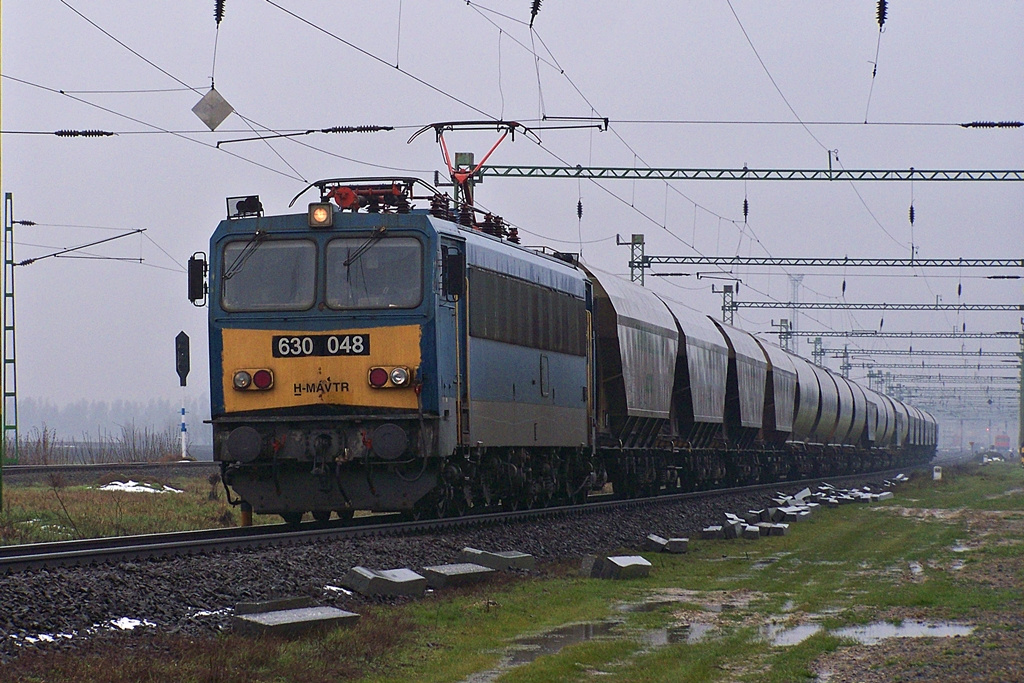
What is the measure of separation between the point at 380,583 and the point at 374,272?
5.38 meters

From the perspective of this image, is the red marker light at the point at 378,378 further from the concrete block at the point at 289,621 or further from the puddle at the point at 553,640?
the concrete block at the point at 289,621

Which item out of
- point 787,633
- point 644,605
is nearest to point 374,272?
point 644,605

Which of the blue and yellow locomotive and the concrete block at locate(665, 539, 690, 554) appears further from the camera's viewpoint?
the concrete block at locate(665, 539, 690, 554)

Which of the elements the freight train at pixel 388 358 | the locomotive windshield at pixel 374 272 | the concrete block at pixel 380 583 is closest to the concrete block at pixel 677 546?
the freight train at pixel 388 358

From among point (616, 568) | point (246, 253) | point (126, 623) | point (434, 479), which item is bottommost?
point (616, 568)

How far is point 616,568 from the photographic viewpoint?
1402cm

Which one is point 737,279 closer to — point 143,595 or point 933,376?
point 143,595

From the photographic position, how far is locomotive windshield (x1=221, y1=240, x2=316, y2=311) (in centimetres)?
1596

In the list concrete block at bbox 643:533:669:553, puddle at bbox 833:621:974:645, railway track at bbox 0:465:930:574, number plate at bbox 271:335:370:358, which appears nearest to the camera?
puddle at bbox 833:621:974:645

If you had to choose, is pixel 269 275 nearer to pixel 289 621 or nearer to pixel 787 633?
pixel 289 621

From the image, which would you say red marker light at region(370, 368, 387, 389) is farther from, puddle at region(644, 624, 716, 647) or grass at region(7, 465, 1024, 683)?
puddle at region(644, 624, 716, 647)

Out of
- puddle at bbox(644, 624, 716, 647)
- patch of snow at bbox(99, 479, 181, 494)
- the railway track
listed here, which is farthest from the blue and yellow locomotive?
patch of snow at bbox(99, 479, 181, 494)

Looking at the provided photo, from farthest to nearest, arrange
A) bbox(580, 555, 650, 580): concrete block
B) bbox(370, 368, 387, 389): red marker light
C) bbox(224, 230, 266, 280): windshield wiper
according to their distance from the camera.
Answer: bbox(224, 230, 266, 280): windshield wiper < bbox(370, 368, 387, 389): red marker light < bbox(580, 555, 650, 580): concrete block

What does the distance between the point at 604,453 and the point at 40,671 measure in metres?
16.9
